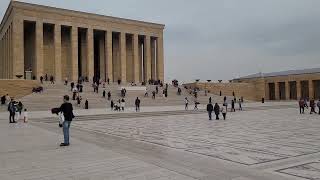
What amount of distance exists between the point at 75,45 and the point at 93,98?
14460 mm

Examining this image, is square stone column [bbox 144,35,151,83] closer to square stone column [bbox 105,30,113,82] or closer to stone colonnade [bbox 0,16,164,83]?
stone colonnade [bbox 0,16,164,83]

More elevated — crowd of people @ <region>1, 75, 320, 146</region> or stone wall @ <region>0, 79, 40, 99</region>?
stone wall @ <region>0, 79, 40, 99</region>

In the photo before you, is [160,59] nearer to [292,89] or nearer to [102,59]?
[102,59]

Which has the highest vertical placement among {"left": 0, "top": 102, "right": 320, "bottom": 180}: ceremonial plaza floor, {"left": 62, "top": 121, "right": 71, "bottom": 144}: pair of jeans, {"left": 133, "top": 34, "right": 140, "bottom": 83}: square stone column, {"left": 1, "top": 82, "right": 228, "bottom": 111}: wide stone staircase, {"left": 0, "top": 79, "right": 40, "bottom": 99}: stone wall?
{"left": 133, "top": 34, "right": 140, "bottom": 83}: square stone column

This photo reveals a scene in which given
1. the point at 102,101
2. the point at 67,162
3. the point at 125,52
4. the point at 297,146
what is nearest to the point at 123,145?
the point at 67,162

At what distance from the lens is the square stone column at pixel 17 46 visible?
145 ft

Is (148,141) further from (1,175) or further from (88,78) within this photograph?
(88,78)

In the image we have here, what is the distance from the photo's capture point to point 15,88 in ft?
124

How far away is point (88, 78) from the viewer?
1998 inches

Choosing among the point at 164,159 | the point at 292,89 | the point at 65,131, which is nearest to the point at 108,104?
the point at 65,131

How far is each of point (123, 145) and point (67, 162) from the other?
2860 mm

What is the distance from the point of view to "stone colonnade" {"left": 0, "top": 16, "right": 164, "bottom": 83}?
46.3m

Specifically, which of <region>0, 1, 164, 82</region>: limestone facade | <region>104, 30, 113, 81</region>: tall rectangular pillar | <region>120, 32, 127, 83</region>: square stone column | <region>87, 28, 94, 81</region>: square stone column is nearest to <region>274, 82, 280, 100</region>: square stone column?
<region>0, 1, 164, 82</region>: limestone facade

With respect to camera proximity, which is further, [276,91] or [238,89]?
[276,91]
